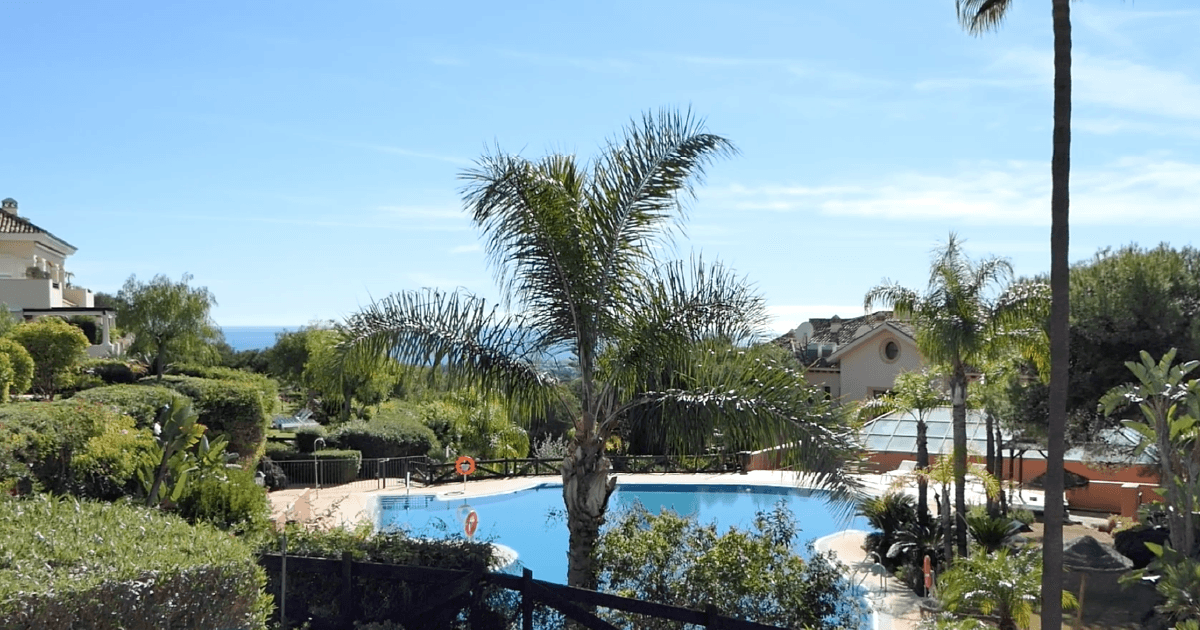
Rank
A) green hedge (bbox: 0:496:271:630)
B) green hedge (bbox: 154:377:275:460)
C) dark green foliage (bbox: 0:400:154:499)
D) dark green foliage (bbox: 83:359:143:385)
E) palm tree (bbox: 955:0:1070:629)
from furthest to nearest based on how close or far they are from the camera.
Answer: dark green foliage (bbox: 83:359:143:385)
green hedge (bbox: 154:377:275:460)
dark green foliage (bbox: 0:400:154:499)
palm tree (bbox: 955:0:1070:629)
green hedge (bbox: 0:496:271:630)

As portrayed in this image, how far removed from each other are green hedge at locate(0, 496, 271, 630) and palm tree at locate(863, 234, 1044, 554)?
1204cm

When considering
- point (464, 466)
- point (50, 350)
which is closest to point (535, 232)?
point (464, 466)

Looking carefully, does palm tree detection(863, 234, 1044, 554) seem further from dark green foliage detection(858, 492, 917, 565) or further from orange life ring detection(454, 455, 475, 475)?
orange life ring detection(454, 455, 475, 475)

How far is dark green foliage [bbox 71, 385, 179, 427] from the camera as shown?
53.4 ft

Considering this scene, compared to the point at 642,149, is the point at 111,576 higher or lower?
lower

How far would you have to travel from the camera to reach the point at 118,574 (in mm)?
5516

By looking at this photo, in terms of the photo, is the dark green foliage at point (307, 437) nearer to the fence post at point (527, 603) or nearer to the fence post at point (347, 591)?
the fence post at point (347, 591)

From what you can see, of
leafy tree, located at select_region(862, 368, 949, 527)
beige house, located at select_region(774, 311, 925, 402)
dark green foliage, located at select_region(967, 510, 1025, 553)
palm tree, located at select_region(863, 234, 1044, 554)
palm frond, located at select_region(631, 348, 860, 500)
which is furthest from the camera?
beige house, located at select_region(774, 311, 925, 402)

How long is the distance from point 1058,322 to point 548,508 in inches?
542

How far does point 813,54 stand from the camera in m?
10.7

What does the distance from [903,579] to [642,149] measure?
9919 millimetres

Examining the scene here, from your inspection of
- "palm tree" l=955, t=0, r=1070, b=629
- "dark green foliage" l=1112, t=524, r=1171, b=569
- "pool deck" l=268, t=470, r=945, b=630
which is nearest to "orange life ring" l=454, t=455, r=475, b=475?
"pool deck" l=268, t=470, r=945, b=630

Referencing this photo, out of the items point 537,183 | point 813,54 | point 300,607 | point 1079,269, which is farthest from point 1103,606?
point 300,607

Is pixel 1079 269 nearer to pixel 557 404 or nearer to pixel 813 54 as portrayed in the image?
pixel 813 54
